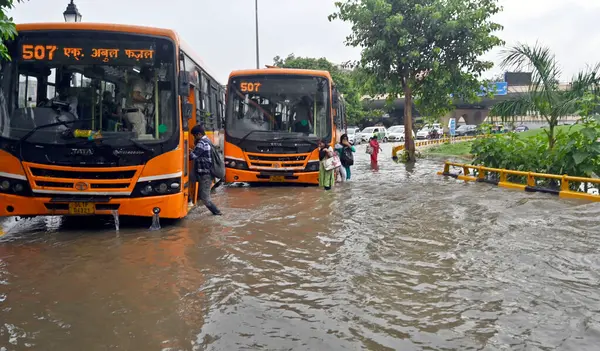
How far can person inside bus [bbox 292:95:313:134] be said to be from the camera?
13.5m

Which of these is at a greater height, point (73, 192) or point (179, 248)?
point (73, 192)

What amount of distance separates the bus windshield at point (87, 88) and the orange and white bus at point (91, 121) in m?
0.01

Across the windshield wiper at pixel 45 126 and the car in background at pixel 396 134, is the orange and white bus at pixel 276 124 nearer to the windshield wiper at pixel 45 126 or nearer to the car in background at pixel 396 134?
the windshield wiper at pixel 45 126

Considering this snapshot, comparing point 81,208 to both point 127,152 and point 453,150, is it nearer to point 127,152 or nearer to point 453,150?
point 127,152

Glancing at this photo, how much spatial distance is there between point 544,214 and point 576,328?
5653 mm

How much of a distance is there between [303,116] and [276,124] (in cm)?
70

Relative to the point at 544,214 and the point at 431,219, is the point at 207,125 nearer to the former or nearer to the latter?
the point at 431,219

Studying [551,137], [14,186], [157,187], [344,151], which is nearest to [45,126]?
[14,186]

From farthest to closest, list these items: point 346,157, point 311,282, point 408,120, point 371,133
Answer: point 371,133
point 408,120
point 346,157
point 311,282

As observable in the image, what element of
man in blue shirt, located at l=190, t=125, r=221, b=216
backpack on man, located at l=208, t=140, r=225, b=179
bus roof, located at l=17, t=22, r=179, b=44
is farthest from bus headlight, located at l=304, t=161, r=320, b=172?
bus roof, located at l=17, t=22, r=179, b=44

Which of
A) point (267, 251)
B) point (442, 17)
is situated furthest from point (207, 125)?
point (442, 17)

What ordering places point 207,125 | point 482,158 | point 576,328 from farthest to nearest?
point 482,158 < point 207,125 < point 576,328

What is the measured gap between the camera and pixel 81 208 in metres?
7.89

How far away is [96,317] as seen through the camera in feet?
15.5
